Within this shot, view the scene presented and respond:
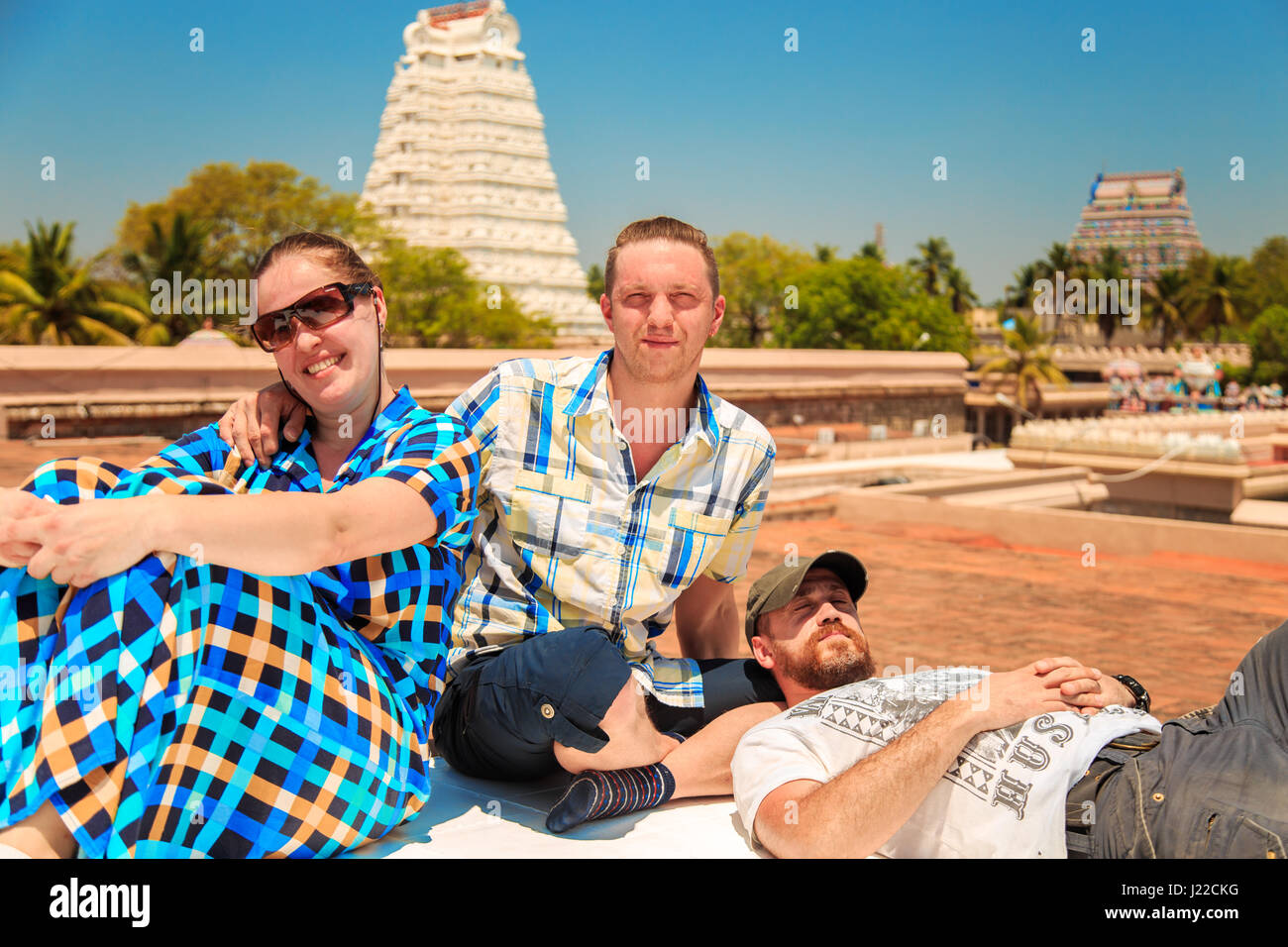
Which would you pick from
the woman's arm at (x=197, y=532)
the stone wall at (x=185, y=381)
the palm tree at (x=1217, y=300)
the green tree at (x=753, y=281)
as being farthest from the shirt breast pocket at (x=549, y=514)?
the palm tree at (x=1217, y=300)

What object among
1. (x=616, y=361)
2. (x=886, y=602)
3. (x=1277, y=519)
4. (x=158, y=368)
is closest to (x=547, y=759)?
(x=616, y=361)

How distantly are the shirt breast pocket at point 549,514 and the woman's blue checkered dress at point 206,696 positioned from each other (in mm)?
499

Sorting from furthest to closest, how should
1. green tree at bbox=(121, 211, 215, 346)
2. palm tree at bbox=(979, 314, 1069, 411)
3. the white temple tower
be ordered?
1. the white temple tower
2. palm tree at bbox=(979, 314, 1069, 411)
3. green tree at bbox=(121, 211, 215, 346)

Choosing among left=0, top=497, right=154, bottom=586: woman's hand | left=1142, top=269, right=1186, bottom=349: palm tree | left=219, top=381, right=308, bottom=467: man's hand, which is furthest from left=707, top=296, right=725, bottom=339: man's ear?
left=1142, top=269, right=1186, bottom=349: palm tree

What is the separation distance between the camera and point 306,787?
224 centimetres

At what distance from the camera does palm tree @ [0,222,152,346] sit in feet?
83.6

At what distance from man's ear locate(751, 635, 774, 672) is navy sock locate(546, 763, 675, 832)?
1.34 ft

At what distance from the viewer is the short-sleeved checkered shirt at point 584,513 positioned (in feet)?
9.77

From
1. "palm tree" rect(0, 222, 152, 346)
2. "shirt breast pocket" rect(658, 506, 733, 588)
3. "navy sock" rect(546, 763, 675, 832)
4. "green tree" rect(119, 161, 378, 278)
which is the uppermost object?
"green tree" rect(119, 161, 378, 278)

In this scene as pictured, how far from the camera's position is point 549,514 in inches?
117

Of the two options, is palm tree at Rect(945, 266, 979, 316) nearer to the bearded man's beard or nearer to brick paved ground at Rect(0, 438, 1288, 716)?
brick paved ground at Rect(0, 438, 1288, 716)

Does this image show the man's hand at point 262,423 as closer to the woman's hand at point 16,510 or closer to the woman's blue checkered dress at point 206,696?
the woman's blue checkered dress at point 206,696

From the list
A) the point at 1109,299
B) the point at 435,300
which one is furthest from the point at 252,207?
the point at 1109,299
